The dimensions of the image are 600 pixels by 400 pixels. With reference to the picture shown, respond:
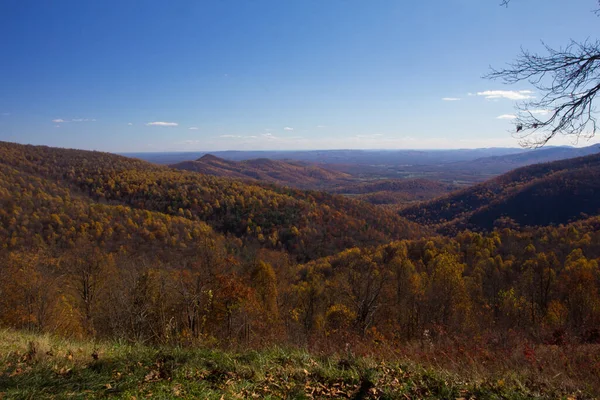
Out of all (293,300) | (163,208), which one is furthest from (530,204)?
(163,208)

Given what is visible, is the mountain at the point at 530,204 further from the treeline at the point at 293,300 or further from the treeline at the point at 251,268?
the treeline at the point at 293,300

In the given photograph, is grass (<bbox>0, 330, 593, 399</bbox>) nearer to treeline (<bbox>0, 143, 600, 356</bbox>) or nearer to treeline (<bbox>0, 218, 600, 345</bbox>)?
treeline (<bbox>0, 143, 600, 356</bbox>)

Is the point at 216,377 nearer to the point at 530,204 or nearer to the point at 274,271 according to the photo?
the point at 274,271

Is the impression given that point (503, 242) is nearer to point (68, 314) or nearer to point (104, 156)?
point (68, 314)

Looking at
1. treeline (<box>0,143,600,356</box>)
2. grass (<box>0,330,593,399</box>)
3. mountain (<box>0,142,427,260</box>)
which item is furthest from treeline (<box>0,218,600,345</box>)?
mountain (<box>0,142,427,260</box>)

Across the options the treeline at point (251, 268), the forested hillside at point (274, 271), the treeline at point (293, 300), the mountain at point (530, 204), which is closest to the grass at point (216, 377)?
the forested hillside at point (274, 271)
